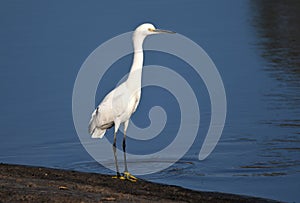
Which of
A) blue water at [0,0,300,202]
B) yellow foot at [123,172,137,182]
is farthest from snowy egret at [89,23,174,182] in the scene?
blue water at [0,0,300,202]

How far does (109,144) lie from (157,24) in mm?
11988

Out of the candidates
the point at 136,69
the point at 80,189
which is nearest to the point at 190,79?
the point at 136,69

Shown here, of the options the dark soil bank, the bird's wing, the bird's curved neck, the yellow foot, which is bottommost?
the dark soil bank

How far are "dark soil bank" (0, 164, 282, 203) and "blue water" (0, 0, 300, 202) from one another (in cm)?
113

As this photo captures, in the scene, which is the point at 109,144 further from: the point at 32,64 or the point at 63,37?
the point at 63,37

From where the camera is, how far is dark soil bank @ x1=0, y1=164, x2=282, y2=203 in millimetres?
8258

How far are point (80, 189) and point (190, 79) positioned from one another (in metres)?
9.59

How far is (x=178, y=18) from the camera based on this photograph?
89.7 ft

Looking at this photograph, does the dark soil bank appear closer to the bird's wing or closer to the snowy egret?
the snowy egret

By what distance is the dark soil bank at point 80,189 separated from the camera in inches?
325

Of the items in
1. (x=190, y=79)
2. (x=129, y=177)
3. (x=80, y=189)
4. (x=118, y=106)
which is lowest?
(x=80, y=189)

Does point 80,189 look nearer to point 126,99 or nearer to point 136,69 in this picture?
A: point 126,99

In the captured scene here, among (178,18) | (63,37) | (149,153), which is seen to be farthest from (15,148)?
(178,18)

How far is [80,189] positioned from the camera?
29.4ft
